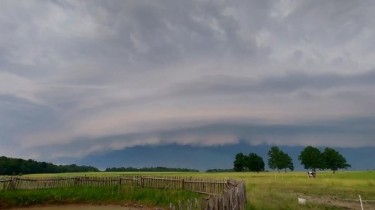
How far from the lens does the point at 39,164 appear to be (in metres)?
115

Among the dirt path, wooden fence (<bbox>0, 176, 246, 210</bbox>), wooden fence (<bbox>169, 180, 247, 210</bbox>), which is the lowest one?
the dirt path

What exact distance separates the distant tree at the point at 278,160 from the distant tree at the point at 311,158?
15.5ft

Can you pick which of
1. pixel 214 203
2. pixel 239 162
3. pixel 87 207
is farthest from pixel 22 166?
pixel 214 203

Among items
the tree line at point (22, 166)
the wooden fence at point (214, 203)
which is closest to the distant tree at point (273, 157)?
the tree line at point (22, 166)

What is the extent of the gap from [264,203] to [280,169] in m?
87.7

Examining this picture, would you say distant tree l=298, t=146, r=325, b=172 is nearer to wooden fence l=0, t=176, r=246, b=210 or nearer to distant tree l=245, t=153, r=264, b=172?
distant tree l=245, t=153, r=264, b=172

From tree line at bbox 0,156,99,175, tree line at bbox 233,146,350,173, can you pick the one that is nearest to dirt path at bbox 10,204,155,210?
tree line at bbox 0,156,99,175

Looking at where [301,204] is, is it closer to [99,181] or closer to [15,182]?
[99,181]

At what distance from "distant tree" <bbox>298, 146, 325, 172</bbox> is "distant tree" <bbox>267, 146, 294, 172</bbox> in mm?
4737

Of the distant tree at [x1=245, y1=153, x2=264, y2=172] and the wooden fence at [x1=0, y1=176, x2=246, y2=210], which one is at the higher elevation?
the distant tree at [x1=245, y1=153, x2=264, y2=172]

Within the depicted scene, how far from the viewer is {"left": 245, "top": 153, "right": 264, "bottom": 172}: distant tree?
106125 mm

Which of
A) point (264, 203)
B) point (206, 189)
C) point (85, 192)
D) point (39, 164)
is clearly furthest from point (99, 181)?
point (39, 164)

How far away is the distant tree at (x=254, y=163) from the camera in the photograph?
106125 mm

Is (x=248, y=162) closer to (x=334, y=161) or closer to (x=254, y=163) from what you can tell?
(x=254, y=163)
